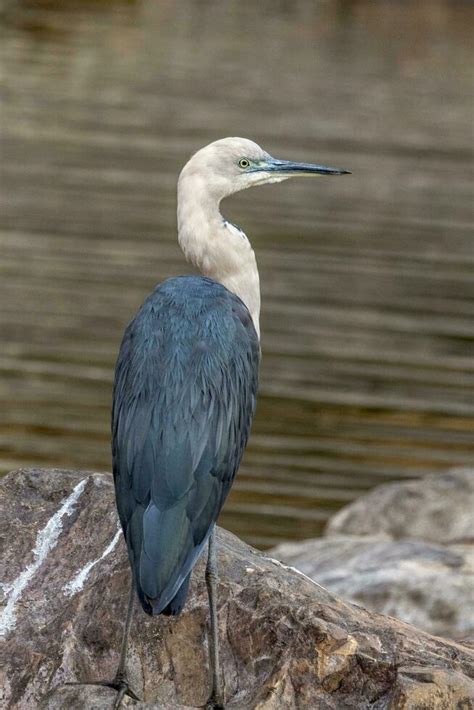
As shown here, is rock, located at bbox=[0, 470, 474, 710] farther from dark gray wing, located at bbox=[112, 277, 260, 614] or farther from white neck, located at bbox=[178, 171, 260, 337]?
white neck, located at bbox=[178, 171, 260, 337]

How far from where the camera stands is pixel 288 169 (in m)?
6.99

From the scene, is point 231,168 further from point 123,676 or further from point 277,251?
point 277,251

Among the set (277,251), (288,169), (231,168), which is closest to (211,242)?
(231,168)

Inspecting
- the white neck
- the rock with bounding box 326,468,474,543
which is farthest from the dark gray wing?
the rock with bounding box 326,468,474,543

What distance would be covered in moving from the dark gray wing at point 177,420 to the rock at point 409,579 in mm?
2514

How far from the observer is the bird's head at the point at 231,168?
6652mm

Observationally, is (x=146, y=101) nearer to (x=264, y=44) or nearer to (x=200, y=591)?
(x=264, y=44)

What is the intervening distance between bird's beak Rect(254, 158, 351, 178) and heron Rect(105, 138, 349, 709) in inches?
37.0

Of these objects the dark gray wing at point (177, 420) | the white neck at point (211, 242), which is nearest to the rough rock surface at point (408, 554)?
the white neck at point (211, 242)

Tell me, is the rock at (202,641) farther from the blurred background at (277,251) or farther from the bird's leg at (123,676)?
the blurred background at (277,251)

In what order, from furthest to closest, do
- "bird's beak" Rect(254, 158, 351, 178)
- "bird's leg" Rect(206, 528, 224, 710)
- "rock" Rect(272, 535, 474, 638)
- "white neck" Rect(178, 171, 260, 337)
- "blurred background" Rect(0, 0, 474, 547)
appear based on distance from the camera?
1. "blurred background" Rect(0, 0, 474, 547)
2. "rock" Rect(272, 535, 474, 638)
3. "bird's beak" Rect(254, 158, 351, 178)
4. "white neck" Rect(178, 171, 260, 337)
5. "bird's leg" Rect(206, 528, 224, 710)

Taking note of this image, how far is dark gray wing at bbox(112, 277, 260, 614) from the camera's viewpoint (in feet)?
17.1

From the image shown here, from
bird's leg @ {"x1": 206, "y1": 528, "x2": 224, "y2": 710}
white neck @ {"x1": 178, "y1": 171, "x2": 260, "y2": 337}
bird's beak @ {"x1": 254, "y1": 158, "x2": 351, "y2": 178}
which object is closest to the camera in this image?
bird's leg @ {"x1": 206, "y1": 528, "x2": 224, "y2": 710}

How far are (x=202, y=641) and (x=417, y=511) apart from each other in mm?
4523
